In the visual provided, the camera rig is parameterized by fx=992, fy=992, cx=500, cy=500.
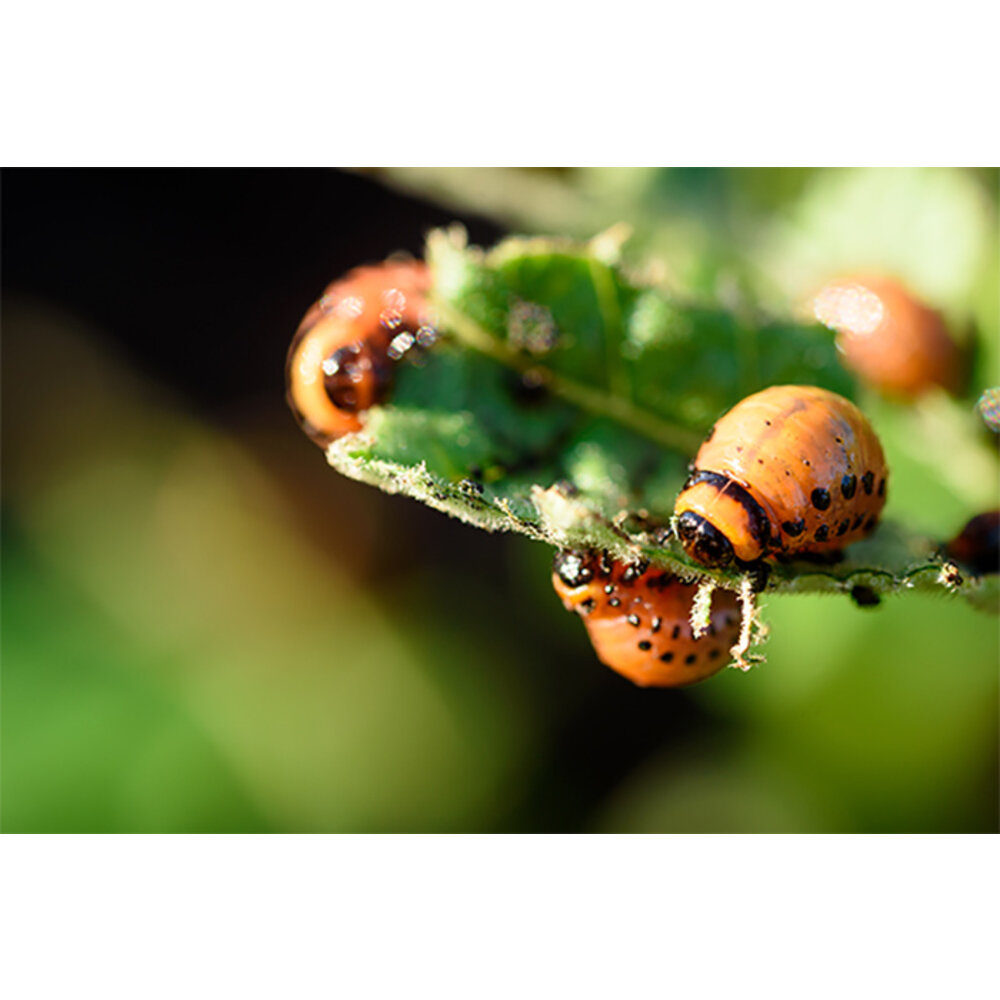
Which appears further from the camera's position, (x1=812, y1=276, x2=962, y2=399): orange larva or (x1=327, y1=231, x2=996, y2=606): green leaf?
(x1=812, y1=276, x2=962, y2=399): orange larva

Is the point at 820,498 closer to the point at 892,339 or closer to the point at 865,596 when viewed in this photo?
the point at 865,596

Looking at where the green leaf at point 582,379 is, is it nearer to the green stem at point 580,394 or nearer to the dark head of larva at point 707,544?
the green stem at point 580,394

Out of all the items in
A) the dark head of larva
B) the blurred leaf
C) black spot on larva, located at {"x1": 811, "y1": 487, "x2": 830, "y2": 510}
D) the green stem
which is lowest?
the blurred leaf

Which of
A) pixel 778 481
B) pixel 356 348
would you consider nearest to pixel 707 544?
pixel 778 481

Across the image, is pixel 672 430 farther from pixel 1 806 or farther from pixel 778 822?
pixel 1 806

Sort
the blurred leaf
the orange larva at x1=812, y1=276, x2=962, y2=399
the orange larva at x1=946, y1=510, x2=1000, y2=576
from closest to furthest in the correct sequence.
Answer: the orange larva at x1=946, y1=510, x2=1000, y2=576 < the orange larva at x1=812, y1=276, x2=962, y2=399 < the blurred leaf

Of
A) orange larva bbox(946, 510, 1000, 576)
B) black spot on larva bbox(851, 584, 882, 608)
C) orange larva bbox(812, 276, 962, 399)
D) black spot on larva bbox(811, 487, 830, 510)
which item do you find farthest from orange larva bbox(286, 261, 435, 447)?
orange larva bbox(812, 276, 962, 399)

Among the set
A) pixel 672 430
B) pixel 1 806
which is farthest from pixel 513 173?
pixel 1 806

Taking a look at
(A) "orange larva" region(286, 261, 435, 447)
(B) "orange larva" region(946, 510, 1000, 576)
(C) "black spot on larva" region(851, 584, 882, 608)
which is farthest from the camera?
(A) "orange larva" region(286, 261, 435, 447)

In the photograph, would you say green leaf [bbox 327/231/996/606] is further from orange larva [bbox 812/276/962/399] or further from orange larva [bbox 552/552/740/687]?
orange larva [bbox 812/276/962/399]
